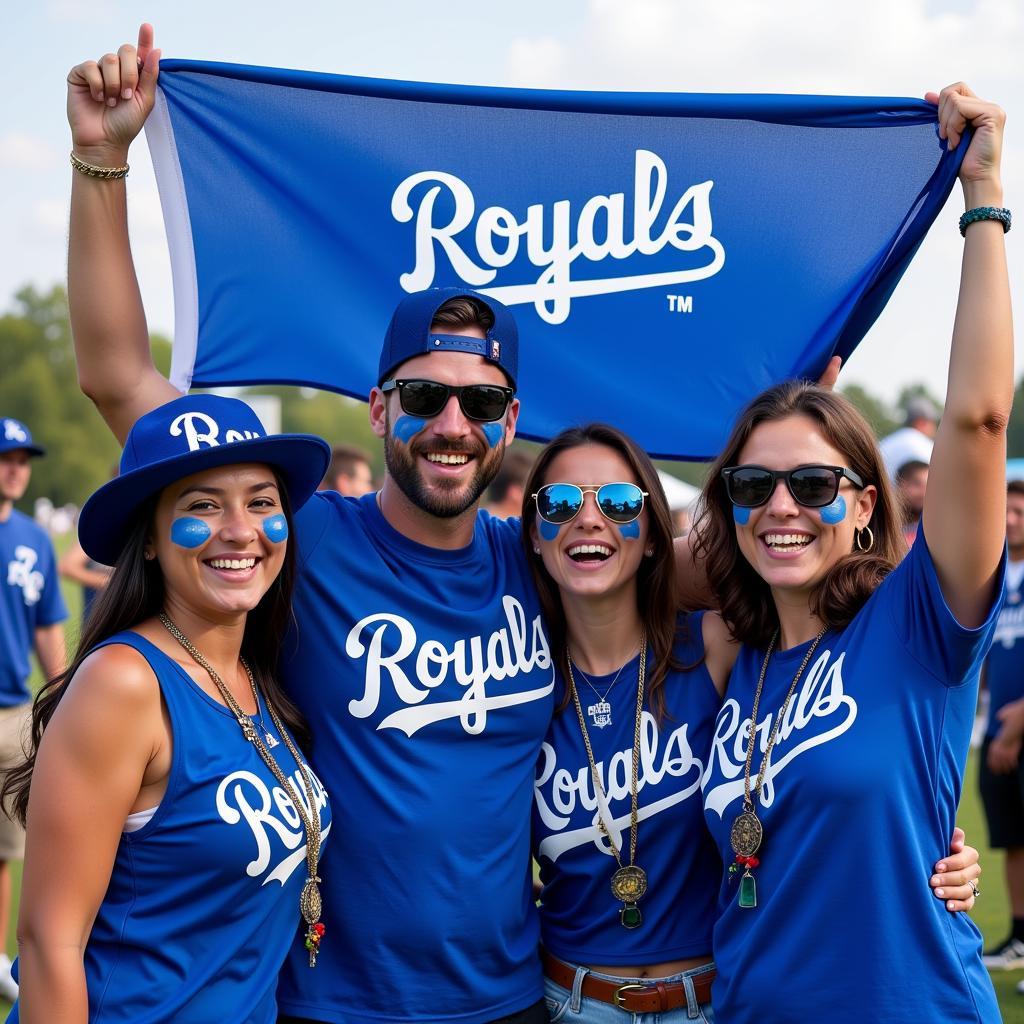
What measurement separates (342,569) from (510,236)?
1633mm

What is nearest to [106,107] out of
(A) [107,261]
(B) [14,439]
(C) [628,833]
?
(A) [107,261]

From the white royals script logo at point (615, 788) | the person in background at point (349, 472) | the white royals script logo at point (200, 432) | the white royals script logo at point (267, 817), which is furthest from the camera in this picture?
the person in background at point (349, 472)


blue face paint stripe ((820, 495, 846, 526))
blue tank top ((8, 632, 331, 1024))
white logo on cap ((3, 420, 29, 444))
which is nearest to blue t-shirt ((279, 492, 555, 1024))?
blue tank top ((8, 632, 331, 1024))

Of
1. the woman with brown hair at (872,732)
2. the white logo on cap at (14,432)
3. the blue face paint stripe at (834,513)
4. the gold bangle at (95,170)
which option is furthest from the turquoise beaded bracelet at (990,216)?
the white logo on cap at (14,432)

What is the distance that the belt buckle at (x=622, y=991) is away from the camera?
331 cm

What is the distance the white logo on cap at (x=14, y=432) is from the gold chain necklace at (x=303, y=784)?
18.2 ft

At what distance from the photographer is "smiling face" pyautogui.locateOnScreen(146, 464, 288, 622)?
3.00 meters

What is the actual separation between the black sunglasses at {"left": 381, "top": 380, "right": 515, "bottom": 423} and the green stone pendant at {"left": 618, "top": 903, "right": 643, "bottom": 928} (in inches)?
57.4

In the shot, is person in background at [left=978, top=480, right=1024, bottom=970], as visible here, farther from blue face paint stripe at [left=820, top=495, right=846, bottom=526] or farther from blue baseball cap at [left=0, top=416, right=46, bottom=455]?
blue baseball cap at [left=0, top=416, right=46, bottom=455]

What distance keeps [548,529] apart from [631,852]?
3.22ft

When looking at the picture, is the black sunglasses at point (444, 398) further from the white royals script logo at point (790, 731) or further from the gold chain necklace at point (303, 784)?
the white royals script logo at point (790, 731)

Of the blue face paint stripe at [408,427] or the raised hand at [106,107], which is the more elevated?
the raised hand at [106,107]

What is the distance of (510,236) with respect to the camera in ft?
14.7

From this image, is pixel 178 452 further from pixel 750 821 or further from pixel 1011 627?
pixel 1011 627
